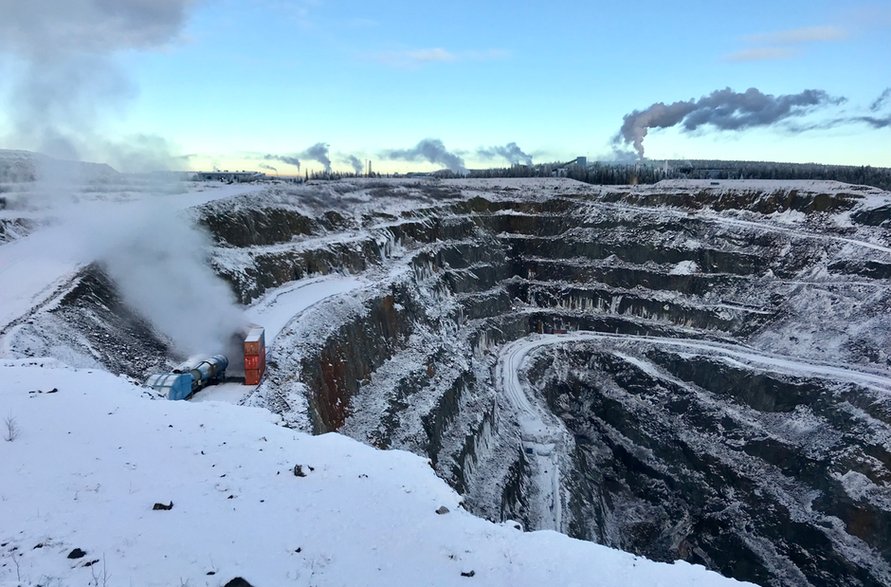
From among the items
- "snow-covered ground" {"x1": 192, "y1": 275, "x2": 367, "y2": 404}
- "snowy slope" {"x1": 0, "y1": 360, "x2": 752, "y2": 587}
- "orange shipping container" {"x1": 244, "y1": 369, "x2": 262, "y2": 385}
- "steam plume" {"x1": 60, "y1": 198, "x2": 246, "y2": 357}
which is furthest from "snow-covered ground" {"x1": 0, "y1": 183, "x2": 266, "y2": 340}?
"snowy slope" {"x1": 0, "y1": 360, "x2": 752, "y2": 587}

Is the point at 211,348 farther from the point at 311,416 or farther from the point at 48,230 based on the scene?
the point at 48,230

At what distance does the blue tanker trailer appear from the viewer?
22578 millimetres

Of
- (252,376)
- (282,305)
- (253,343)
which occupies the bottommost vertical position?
(252,376)

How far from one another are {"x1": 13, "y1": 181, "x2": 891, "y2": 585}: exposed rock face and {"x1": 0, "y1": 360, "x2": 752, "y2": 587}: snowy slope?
10092mm

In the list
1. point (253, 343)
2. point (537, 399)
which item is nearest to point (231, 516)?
point (253, 343)

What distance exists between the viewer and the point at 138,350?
26.0 meters

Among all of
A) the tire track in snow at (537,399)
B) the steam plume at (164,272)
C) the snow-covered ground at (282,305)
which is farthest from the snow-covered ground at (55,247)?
the tire track in snow at (537,399)

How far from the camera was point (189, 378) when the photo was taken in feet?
79.2

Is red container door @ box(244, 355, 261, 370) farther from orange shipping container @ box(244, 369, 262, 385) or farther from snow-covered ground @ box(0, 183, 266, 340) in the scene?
snow-covered ground @ box(0, 183, 266, 340)

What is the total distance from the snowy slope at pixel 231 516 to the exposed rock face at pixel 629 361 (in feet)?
33.1

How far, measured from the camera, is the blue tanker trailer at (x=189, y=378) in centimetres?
2258

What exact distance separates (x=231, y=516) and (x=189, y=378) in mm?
14379

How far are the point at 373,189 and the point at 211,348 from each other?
5574 cm

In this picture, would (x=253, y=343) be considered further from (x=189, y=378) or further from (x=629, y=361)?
(x=629, y=361)
